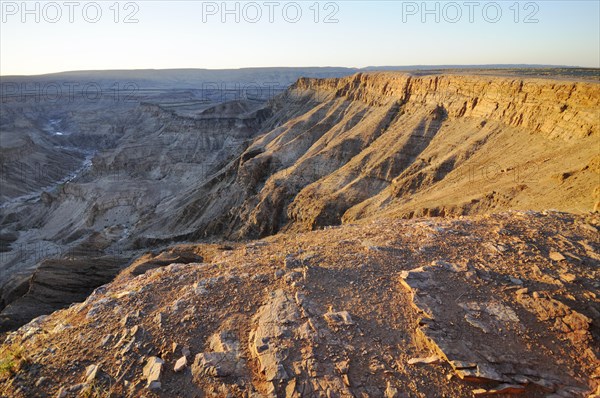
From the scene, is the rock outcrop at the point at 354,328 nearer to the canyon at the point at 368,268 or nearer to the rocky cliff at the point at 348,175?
the canyon at the point at 368,268

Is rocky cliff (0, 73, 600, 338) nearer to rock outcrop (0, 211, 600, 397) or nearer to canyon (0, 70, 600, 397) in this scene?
canyon (0, 70, 600, 397)

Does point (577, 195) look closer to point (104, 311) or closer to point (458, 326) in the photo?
point (458, 326)

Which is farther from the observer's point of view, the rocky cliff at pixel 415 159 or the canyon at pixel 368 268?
the rocky cliff at pixel 415 159

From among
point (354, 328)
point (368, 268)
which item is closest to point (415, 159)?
point (368, 268)

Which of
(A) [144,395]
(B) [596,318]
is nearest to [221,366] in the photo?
(A) [144,395]

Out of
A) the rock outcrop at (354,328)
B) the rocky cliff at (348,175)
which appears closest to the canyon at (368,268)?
the rock outcrop at (354,328)

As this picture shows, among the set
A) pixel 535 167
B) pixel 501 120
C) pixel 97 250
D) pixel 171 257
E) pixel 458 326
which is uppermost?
pixel 501 120

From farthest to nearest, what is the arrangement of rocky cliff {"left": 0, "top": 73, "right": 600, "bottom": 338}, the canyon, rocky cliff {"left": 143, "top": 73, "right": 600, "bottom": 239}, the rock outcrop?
rocky cliff {"left": 0, "top": 73, "right": 600, "bottom": 338}
rocky cliff {"left": 143, "top": 73, "right": 600, "bottom": 239}
the canyon
the rock outcrop

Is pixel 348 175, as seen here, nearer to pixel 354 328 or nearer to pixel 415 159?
pixel 415 159

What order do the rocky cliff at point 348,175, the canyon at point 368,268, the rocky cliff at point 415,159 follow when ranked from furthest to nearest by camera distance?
the rocky cliff at point 348,175, the rocky cliff at point 415,159, the canyon at point 368,268

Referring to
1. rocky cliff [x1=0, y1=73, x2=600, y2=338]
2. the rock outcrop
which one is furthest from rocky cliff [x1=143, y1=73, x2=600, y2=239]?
the rock outcrop

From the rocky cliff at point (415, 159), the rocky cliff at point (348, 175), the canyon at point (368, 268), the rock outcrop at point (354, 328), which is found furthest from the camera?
the rocky cliff at point (348, 175)
